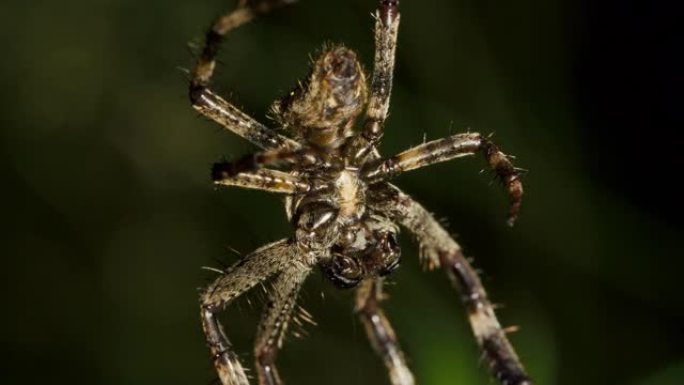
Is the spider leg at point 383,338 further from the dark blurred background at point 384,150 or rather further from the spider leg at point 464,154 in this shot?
the spider leg at point 464,154

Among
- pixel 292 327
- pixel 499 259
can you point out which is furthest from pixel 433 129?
pixel 292 327

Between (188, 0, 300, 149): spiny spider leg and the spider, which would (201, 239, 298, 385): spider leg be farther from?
(188, 0, 300, 149): spiny spider leg

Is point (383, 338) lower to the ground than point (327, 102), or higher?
lower

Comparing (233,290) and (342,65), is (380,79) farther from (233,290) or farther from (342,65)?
(233,290)

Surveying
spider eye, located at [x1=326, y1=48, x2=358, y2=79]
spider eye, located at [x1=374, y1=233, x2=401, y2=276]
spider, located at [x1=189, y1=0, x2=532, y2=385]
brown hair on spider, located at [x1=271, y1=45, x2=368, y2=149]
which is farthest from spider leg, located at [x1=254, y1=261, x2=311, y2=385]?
spider eye, located at [x1=326, y1=48, x2=358, y2=79]

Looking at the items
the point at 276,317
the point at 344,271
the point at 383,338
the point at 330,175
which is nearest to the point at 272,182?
the point at 330,175

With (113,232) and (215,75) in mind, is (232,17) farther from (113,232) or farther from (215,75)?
(113,232)
